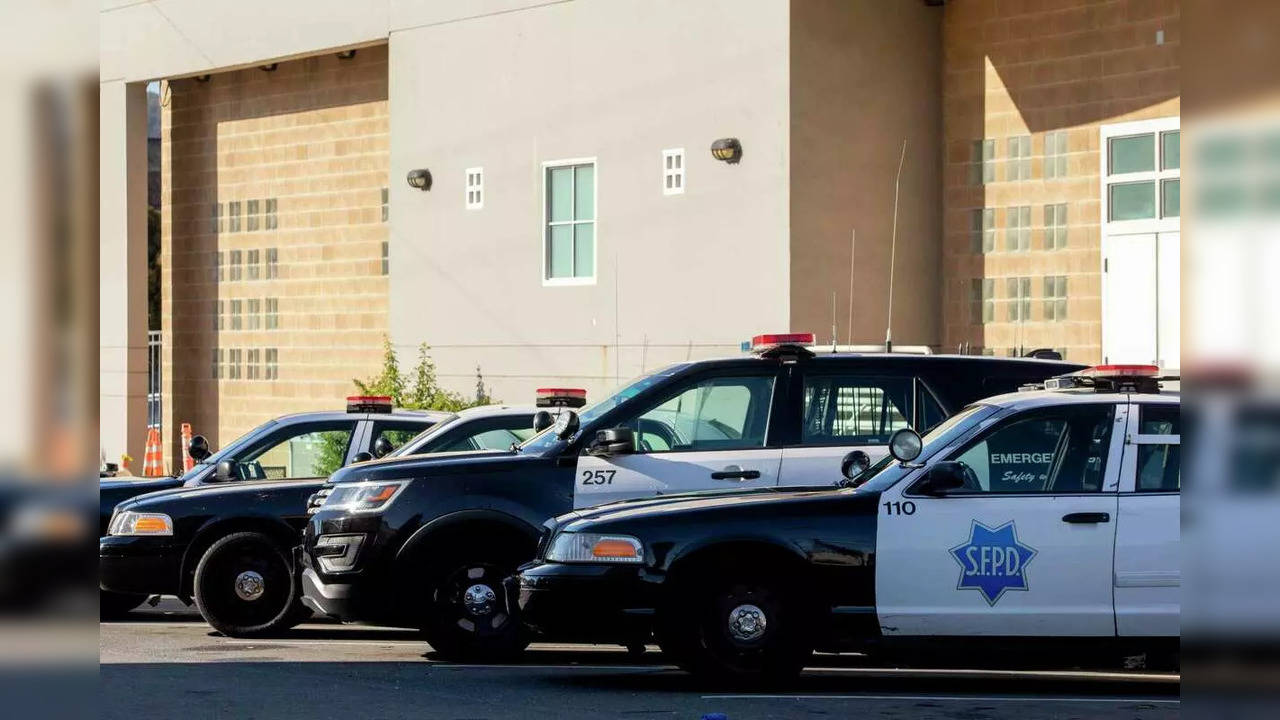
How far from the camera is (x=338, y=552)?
10781 millimetres

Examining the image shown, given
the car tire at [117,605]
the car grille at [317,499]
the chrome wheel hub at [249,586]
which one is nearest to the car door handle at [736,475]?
the car grille at [317,499]

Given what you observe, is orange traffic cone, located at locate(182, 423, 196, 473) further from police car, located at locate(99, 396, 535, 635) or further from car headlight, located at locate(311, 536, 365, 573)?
car headlight, located at locate(311, 536, 365, 573)

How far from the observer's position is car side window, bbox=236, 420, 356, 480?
13.5 m

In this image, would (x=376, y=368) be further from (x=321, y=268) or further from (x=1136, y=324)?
(x=1136, y=324)

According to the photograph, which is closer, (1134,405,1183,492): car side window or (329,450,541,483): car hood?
(1134,405,1183,492): car side window

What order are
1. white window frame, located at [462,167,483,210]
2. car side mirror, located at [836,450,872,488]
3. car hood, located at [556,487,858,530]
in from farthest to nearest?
white window frame, located at [462,167,483,210] < car side mirror, located at [836,450,872,488] < car hood, located at [556,487,858,530]

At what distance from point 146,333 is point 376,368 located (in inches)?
188

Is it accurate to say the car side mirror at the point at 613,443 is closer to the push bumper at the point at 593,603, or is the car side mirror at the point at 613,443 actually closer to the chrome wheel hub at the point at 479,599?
the chrome wheel hub at the point at 479,599

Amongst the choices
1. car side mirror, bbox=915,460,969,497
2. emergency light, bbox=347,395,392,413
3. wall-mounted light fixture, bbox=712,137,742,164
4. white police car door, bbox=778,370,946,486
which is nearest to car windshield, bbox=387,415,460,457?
emergency light, bbox=347,395,392,413

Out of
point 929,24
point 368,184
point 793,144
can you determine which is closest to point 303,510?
point 793,144

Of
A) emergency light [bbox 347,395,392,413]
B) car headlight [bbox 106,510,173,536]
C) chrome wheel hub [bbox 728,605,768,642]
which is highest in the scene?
emergency light [bbox 347,395,392,413]

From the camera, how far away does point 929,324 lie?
20.1 m

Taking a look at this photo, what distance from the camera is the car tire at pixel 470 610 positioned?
1061cm

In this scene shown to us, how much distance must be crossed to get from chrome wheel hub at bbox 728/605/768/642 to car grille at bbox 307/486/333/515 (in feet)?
10.8
